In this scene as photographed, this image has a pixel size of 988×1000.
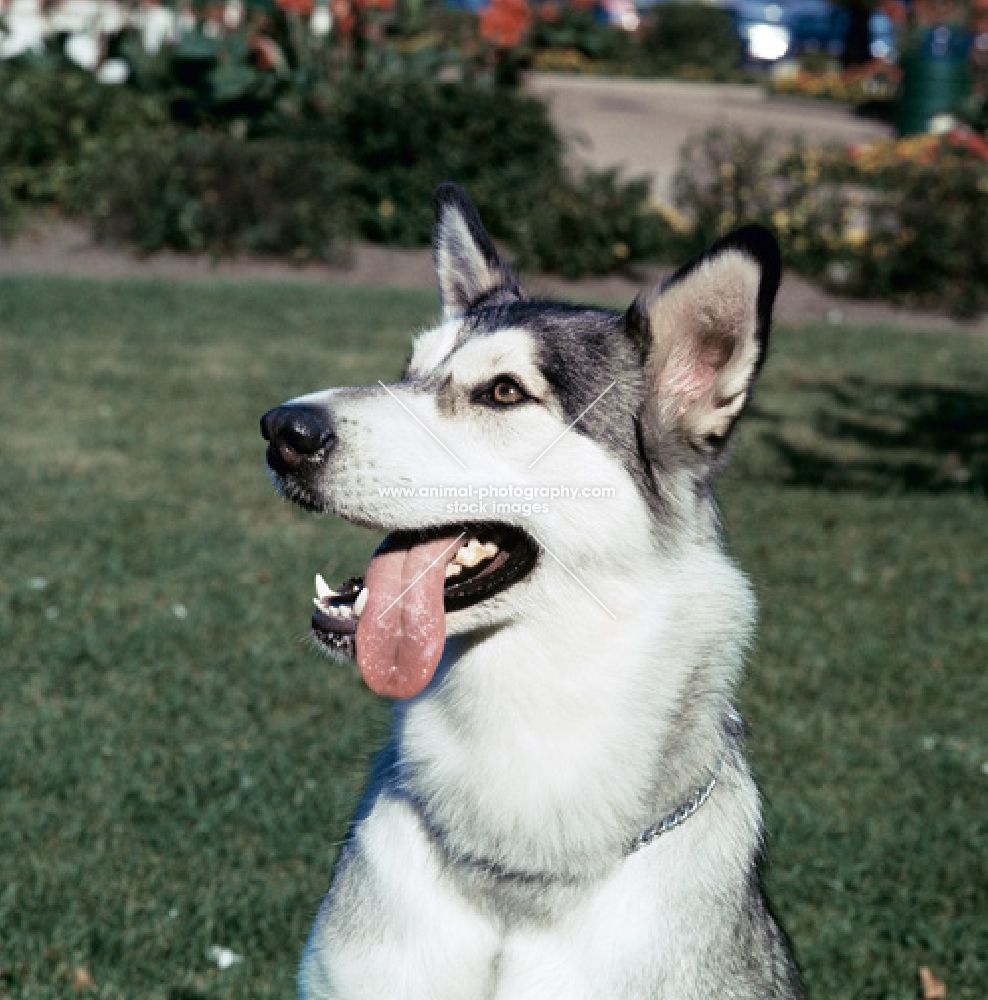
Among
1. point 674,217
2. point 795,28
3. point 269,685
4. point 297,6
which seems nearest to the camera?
point 269,685

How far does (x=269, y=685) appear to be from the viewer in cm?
600

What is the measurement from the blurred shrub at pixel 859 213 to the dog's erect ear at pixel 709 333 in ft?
42.1

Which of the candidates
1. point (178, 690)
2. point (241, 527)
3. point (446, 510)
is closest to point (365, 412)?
point (446, 510)

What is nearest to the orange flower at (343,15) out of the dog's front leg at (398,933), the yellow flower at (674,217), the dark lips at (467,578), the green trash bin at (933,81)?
the yellow flower at (674,217)

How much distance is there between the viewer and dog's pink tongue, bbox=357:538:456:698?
10.3ft

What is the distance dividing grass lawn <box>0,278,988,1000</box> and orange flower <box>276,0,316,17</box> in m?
7.23

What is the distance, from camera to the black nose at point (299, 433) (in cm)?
311

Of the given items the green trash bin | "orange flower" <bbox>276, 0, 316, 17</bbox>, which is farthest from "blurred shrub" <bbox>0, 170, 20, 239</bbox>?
the green trash bin

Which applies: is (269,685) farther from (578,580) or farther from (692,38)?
(692,38)

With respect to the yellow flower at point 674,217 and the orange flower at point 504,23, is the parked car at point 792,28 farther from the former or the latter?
the yellow flower at point 674,217

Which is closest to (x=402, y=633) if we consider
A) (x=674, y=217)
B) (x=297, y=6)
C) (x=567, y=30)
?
(x=674, y=217)

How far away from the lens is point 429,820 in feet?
10.7

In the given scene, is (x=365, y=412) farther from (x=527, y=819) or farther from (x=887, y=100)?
(x=887, y=100)

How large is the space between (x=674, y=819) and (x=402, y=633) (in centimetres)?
77
